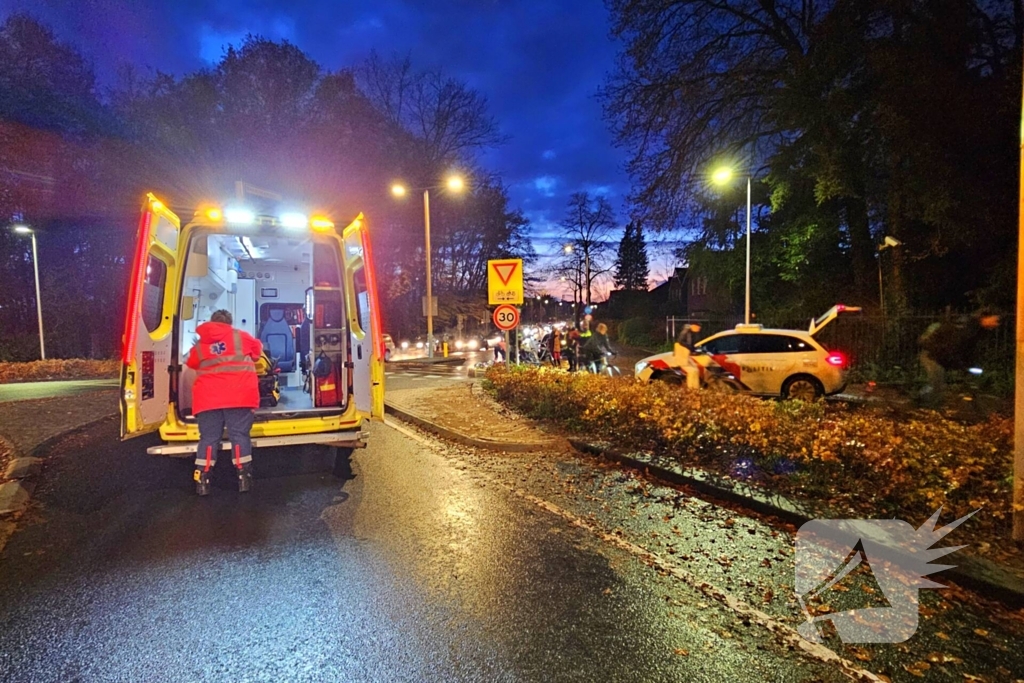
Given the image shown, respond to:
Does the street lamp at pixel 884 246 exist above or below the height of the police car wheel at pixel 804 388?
above

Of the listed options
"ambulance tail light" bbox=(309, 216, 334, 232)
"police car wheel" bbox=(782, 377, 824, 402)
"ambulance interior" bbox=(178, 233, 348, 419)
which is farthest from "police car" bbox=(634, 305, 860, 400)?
"ambulance tail light" bbox=(309, 216, 334, 232)

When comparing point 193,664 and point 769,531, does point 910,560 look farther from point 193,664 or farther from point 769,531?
point 193,664

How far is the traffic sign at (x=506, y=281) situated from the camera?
37.3 ft

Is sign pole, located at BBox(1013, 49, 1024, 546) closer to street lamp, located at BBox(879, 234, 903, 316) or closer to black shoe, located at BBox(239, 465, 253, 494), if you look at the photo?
Answer: black shoe, located at BBox(239, 465, 253, 494)

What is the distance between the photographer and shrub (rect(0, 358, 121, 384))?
1922 cm

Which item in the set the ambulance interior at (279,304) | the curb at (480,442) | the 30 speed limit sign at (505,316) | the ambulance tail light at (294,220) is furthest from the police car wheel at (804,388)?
the ambulance tail light at (294,220)

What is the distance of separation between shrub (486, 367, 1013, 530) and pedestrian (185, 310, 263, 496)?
4277 millimetres

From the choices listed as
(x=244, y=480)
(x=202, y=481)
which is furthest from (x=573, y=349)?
(x=202, y=481)

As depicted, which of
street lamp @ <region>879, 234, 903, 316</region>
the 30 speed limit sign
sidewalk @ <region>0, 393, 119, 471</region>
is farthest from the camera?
street lamp @ <region>879, 234, 903, 316</region>

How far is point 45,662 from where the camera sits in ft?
9.62

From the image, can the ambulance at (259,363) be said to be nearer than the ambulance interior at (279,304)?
Yes

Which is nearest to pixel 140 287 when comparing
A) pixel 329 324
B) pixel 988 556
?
pixel 329 324

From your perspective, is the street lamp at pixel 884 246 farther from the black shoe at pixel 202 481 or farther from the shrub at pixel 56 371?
the shrub at pixel 56 371

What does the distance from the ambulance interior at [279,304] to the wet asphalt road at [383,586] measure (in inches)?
44.3
